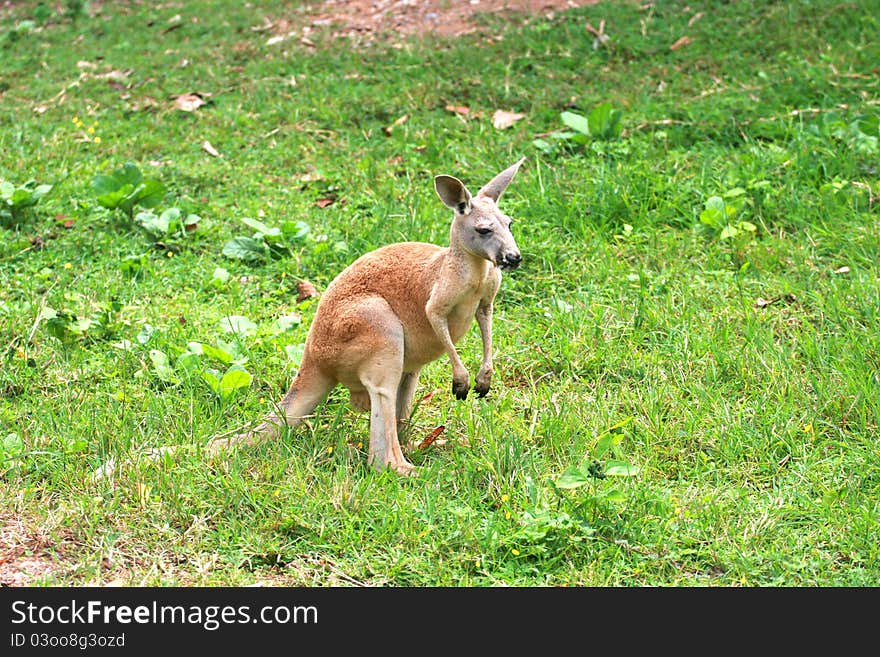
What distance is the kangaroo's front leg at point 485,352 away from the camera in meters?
4.42

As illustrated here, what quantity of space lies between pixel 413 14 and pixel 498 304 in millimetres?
4623

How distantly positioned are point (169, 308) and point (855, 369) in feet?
11.5

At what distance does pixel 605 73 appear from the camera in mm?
8203

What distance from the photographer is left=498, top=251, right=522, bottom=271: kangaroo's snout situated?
4.02 metres

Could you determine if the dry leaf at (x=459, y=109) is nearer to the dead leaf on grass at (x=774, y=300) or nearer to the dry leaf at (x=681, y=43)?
the dry leaf at (x=681, y=43)

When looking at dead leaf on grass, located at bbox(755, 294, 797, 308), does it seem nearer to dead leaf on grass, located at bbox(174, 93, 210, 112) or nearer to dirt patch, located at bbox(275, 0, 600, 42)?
dirt patch, located at bbox(275, 0, 600, 42)

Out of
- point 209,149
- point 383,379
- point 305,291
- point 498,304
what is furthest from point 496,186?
point 209,149

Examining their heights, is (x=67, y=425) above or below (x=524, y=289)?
above

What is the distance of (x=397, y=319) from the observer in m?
4.37

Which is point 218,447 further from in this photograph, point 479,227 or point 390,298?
point 479,227

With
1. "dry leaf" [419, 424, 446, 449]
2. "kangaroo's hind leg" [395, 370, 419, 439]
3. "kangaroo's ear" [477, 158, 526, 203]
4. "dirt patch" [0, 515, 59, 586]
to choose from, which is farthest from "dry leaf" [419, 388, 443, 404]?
"dirt patch" [0, 515, 59, 586]

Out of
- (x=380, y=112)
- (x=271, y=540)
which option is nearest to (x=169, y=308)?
(x=271, y=540)

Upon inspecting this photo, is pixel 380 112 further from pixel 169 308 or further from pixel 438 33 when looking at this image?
pixel 169 308

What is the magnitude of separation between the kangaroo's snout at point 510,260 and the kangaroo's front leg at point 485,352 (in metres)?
0.42
